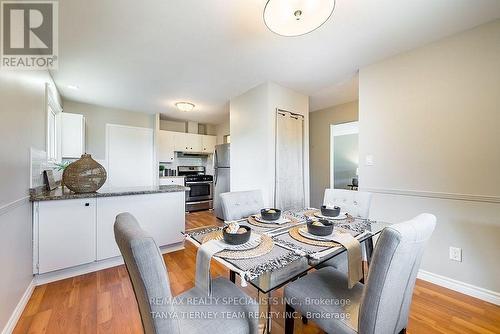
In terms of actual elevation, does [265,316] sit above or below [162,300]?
below

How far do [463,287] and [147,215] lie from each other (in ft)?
10.6

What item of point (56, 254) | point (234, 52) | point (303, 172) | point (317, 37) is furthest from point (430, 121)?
point (56, 254)

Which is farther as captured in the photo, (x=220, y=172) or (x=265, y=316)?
(x=220, y=172)

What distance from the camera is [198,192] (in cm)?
498

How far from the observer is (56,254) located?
76.3 inches

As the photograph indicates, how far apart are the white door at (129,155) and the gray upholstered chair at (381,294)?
4427 mm

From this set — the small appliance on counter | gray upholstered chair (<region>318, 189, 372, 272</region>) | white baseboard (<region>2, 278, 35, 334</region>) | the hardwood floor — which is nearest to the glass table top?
gray upholstered chair (<region>318, 189, 372, 272</region>)

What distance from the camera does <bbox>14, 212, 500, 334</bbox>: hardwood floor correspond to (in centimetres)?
141

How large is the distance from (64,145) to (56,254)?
2.35 metres

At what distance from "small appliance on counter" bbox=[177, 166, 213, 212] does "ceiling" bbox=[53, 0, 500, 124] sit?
2.31m

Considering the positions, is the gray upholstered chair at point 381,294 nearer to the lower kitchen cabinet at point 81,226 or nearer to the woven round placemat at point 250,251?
the woven round placemat at point 250,251

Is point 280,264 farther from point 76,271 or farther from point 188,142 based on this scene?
point 188,142

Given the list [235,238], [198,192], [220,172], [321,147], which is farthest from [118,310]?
[321,147]

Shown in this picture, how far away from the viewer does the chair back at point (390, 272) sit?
75cm
